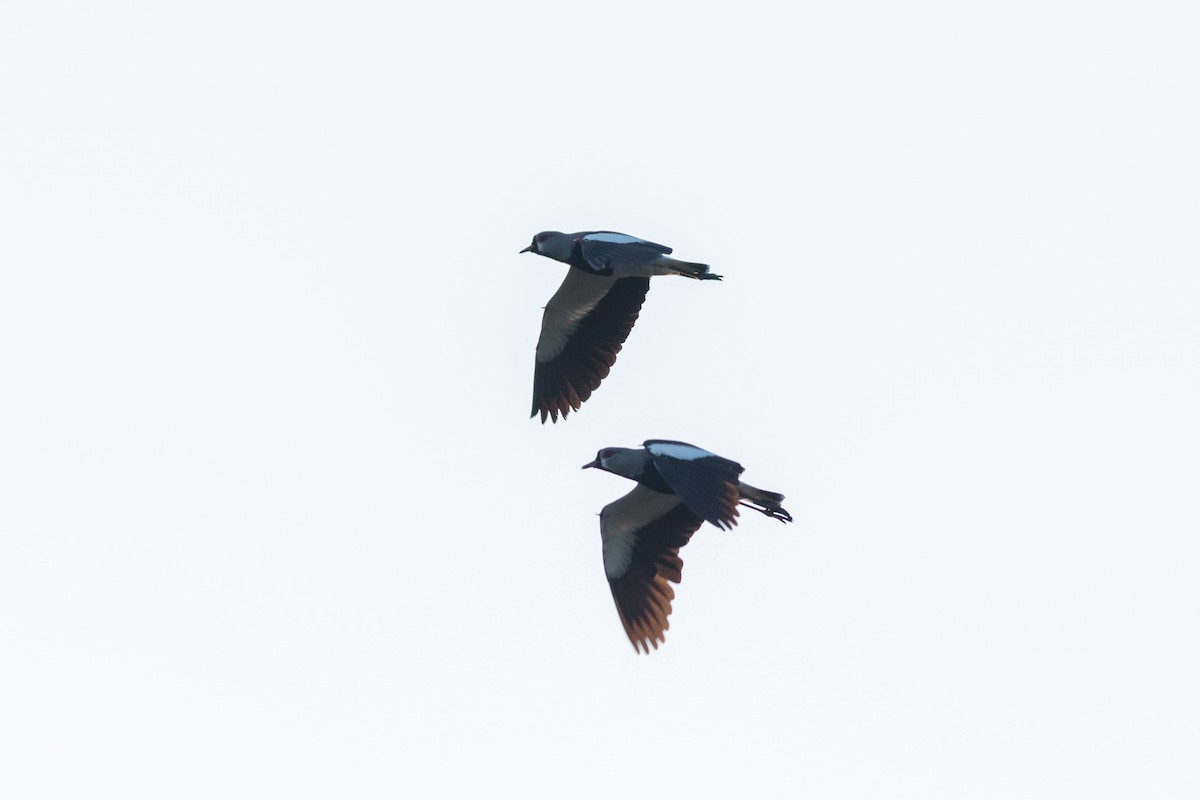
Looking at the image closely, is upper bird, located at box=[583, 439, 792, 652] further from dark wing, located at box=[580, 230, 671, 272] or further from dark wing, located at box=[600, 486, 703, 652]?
dark wing, located at box=[580, 230, 671, 272]

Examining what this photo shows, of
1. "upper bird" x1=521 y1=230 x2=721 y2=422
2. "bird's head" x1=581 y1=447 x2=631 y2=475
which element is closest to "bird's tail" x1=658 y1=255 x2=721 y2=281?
"upper bird" x1=521 y1=230 x2=721 y2=422

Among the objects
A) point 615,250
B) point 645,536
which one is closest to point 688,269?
point 615,250

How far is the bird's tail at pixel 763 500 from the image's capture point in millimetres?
22266

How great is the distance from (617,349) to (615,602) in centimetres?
356

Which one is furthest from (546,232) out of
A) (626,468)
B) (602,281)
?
(626,468)

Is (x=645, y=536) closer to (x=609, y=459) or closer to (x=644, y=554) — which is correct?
(x=644, y=554)

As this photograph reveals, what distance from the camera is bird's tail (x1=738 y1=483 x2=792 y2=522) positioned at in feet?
73.0

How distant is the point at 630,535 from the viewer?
2284 centimetres

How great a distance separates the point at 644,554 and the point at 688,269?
3410mm

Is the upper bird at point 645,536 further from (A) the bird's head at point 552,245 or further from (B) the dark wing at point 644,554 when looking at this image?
(A) the bird's head at point 552,245

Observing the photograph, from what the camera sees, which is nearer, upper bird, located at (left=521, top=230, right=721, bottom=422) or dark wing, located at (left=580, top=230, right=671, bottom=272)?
dark wing, located at (left=580, top=230, right=671, bottom=272)

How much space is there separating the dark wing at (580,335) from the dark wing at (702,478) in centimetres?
369

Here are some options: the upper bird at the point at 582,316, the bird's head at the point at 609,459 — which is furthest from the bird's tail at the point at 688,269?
the bird's head at the point at 609,459

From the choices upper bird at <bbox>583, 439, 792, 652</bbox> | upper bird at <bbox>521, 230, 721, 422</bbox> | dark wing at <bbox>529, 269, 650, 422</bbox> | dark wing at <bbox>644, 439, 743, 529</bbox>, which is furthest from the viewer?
dark wing at <bbox>529, 269, 650, 422</bbox>
